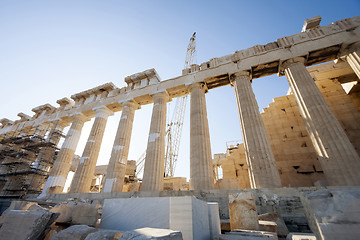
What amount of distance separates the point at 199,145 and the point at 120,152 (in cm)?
681

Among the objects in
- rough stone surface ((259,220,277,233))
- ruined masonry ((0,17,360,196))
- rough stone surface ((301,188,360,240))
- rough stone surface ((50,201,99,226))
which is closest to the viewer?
rough stone surface ((301,188,360,240))

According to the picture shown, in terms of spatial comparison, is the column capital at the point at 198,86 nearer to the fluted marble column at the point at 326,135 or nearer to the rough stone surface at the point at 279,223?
the fluted marble column at the point at 326,135

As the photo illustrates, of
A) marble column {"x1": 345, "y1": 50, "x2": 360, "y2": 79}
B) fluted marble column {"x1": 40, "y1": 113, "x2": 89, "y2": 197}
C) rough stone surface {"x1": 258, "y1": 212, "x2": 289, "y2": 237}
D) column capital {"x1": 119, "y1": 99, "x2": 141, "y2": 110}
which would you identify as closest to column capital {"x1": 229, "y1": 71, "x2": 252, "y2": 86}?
marble column {"x1": 345, "y1": 50, "x2": 360, "y2": 79}

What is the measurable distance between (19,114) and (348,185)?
3563 cm

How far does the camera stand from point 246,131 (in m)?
10.5

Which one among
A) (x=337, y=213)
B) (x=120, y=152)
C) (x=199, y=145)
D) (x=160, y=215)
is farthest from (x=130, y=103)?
(x=337, y=213)

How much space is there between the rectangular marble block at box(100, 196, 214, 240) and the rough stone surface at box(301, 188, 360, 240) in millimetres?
1788

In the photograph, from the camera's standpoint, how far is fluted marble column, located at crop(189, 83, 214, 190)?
32.5 ft

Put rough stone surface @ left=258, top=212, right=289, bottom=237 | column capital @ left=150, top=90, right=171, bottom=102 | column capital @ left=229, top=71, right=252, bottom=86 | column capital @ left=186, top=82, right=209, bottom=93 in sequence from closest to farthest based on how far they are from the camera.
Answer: rough stone surface @ left=258, top=212, right=289, bottom=237 < column capital @ left=229, top=71, right=252, bottom=86 < column capital @ left=186, top=82, right=209, bottom=93 < column capital @ left=150, top=90, right=171, bottom=102

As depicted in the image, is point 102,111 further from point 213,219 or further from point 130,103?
point 213,219

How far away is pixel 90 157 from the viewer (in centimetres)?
1450

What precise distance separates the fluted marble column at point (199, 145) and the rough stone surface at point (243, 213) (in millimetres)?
4688

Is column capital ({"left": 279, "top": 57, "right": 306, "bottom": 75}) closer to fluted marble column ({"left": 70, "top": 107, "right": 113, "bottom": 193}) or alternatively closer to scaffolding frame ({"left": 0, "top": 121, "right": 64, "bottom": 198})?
fluted marble column ({"left": 70, "top": 107, "right": 113, "bottom": 193})

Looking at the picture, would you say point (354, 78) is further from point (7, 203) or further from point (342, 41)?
point (7, 203)
